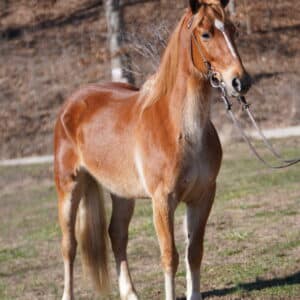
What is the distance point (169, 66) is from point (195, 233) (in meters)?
1.18

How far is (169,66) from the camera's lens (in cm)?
560

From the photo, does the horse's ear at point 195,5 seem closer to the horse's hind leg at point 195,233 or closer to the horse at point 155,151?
the horse at point 155,151

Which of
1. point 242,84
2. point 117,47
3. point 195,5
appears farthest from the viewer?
point 117,47

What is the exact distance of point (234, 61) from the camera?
5070 millimetres

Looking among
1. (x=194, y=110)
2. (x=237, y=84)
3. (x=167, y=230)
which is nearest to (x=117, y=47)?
(x=194, y=110)

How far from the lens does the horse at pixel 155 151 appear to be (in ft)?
17.4

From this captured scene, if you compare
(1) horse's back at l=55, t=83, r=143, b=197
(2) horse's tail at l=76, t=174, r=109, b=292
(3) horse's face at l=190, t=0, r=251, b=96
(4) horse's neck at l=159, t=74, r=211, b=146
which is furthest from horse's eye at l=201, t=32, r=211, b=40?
(2) horse's tail at l=76, t=174, r=109, b=292

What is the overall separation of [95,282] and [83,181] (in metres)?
0.82

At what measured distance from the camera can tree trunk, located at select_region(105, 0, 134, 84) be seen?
52.7 feet

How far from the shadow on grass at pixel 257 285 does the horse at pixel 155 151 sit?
633 mm

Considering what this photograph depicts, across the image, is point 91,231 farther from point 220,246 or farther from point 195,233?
point 220,246

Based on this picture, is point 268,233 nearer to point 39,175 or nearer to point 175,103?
point 175,103

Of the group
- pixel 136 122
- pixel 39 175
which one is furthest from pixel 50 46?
pixel 136 122

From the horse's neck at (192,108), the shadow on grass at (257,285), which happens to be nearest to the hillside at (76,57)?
the shadow on grass at (257,285)
